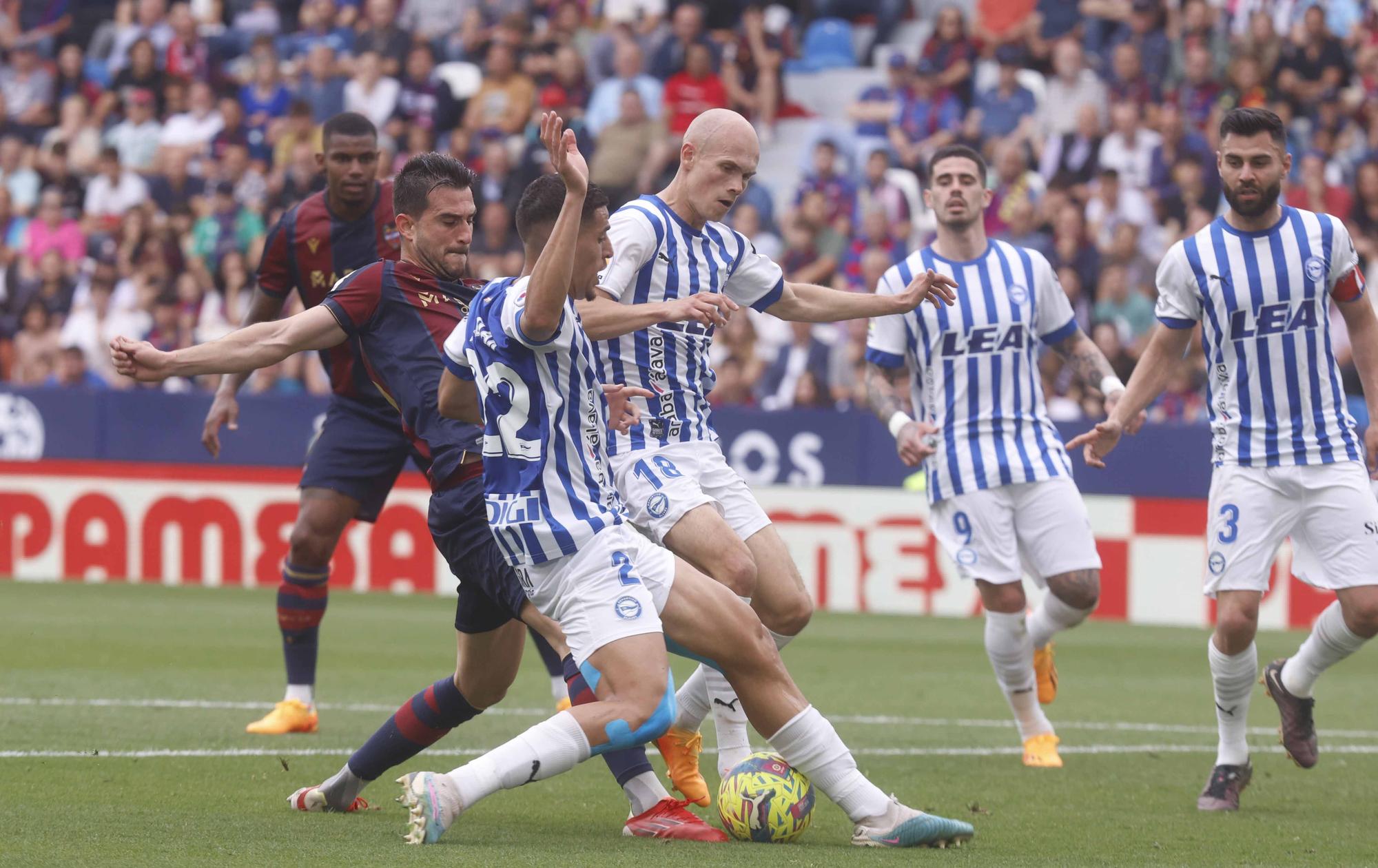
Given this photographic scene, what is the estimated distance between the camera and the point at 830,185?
750 inches

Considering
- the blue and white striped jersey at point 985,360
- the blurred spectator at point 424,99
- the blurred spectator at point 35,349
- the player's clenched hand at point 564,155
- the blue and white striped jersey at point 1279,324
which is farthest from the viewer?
the blurred spectator at point 424,99

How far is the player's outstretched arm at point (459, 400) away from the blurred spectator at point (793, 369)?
1118 cm

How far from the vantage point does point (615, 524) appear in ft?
18.6

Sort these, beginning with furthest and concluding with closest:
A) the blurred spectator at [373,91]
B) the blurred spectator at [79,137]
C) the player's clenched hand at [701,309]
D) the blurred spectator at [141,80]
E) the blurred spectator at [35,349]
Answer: the blurred spectator at [141,80] < the blurred spectator at [79,137] < the blurred spectator at [373,91] < the blurred spectator at [35,349] < the player's clenched hand at [701,309]

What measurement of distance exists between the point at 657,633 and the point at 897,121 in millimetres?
14986

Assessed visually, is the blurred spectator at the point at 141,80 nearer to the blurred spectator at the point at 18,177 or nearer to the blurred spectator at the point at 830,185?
the blurred spectator at the point at 18,177

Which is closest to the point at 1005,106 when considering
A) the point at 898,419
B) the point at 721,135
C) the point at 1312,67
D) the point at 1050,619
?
the point at 1312,67

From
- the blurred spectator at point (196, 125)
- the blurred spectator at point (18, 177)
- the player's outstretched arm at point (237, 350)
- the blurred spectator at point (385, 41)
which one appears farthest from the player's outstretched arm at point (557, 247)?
the blurred spectator at point (18, 177)

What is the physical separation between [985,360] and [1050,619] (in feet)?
4.01

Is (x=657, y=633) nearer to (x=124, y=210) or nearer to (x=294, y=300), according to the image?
(x=294, y=300)

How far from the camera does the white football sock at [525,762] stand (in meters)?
5.44

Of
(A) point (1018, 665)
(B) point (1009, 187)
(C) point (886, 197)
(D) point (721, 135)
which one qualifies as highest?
(B) point (1009, 187)

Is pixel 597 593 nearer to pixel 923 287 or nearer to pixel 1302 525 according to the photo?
pixel 923 287

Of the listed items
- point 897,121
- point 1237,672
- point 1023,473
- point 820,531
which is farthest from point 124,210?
point 1237,672
